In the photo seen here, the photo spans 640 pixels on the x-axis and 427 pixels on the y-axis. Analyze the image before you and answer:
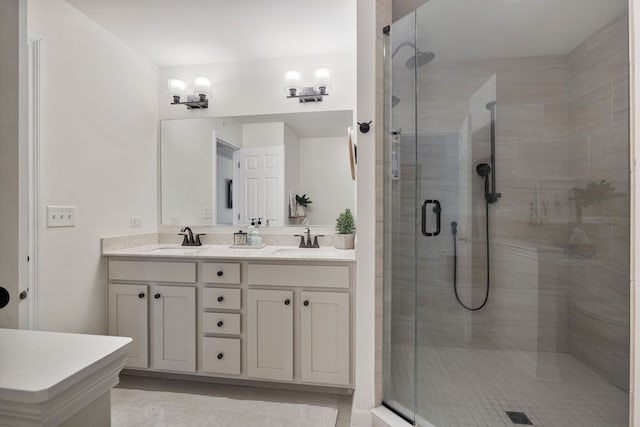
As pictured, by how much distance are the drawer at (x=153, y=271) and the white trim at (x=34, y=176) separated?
0.44 metres

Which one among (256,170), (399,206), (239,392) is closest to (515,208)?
(399,206)

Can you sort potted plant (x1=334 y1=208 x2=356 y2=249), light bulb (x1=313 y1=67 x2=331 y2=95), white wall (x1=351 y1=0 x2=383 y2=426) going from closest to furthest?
1. white wall (x1=351 y1=0 x2=383 y2=426)
2. potted plant (x1=334 y1=208 x2=356 y2=249)
3. light bulb (x1=313 y1=67 x2=331 y2=95)

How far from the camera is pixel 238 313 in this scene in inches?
76.8

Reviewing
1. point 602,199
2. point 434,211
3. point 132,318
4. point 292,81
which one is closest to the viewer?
point 602,199

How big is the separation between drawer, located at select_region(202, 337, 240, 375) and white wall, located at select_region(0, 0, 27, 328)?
1.59 meters

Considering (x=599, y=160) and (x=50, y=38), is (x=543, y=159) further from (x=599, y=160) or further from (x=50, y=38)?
(x=50, y=38)

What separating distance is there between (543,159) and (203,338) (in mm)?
2172

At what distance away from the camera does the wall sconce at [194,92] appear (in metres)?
2.56

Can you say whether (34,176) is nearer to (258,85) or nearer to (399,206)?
(258,85)

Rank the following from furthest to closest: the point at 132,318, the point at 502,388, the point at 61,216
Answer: the point at 132,318 < the point at 61,216 < the point at 502,388

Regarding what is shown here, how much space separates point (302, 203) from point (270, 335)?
103 cm

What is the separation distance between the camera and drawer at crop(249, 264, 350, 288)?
1870mm

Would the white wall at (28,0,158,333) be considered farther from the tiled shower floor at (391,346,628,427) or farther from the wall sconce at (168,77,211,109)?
the tiled shower floor at (391,346,628,427)

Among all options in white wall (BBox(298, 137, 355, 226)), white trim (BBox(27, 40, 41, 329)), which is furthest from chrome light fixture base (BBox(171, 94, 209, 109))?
white trim (BBox(27, 40, 41, 329))
